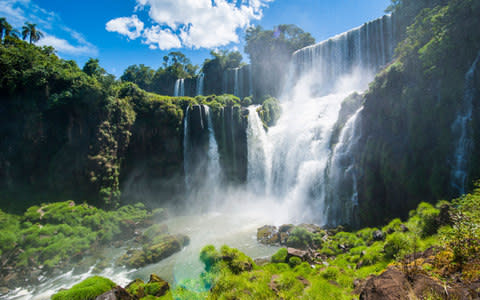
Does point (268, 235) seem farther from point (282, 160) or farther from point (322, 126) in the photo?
point (322, 126)

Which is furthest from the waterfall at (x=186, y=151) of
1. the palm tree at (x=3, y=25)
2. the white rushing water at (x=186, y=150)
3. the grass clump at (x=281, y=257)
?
the palm tree at (x=3, y=25)

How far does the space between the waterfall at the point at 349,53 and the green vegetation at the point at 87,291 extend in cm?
3610

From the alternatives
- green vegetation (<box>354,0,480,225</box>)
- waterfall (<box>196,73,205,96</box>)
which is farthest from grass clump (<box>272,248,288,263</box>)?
waterfall (<box>196,73,205,96</box>)

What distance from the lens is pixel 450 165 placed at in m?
12.6

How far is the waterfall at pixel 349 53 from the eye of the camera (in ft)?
96.0

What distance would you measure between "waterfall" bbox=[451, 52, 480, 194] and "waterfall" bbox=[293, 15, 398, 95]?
19.3 metres

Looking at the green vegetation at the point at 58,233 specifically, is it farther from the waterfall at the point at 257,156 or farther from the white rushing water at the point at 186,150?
the waterfall at the point at 257,156

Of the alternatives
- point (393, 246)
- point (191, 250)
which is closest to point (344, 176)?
point (393, 246)

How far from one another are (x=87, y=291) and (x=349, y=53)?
39044 mm

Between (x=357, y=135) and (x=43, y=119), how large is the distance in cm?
3053

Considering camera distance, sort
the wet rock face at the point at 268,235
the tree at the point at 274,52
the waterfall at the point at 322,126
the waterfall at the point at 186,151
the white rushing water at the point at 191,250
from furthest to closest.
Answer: the tree at the point at 274,52 < the waterfall at the point at 186,151 < the waterfall at the point at 322,126 < the wet rock face at the point at 268,235 < the white rushing water at the point at 191,250

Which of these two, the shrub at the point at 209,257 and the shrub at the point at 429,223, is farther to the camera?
the shrub at the point at 429,223

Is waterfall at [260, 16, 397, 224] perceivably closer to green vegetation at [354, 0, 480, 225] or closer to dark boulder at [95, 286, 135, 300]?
green vegetation at [354, 0, 480, 225]

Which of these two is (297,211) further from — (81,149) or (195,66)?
(195,66)
